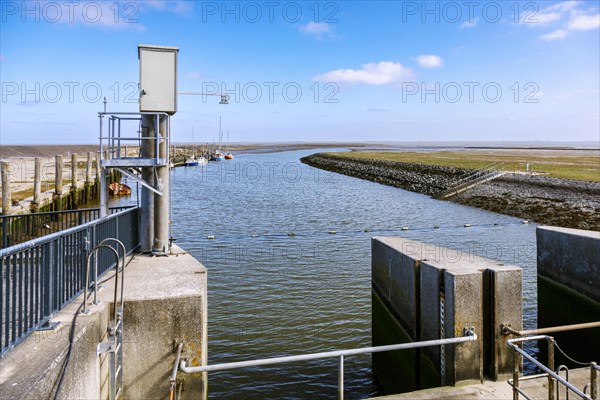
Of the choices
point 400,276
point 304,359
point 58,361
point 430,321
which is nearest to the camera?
point 58,361

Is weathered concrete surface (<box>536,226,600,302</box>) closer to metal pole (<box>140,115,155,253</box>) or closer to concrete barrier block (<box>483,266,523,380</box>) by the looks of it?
concrete barrier block (<box>483,266,523,380</box>)

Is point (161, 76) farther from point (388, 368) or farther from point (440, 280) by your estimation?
point (388, 368)

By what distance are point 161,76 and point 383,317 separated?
7.24 m

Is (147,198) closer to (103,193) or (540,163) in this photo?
(103,193)

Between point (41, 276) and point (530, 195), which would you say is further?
point (530, 195)

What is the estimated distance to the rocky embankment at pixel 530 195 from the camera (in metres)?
31.7

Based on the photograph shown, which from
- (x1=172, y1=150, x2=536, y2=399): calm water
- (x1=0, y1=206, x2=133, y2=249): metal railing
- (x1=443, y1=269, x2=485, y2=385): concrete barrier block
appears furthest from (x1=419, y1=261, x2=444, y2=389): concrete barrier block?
(x1=0, y1=206, x2=133, y2=249): metal railing

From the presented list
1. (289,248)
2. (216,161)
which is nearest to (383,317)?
(289,248)

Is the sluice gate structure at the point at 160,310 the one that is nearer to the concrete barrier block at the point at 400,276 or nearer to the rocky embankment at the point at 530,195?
the concrete barrier block at the point at 400,276

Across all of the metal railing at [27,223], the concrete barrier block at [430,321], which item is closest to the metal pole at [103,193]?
the metal railing at [27,223]

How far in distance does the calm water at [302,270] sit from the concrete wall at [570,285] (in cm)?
138

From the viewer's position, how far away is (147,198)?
1065 cm

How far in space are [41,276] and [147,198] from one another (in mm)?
4889

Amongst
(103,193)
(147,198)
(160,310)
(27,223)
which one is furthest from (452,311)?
(27,223)
